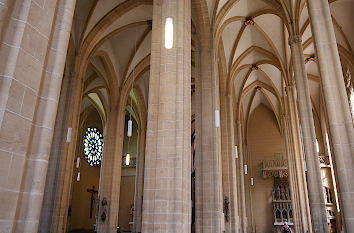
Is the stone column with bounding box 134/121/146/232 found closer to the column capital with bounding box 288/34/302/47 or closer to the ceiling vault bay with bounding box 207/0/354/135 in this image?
the ceiling vault bay with bounding box 207/0/354/135

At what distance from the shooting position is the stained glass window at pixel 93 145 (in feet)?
84.6

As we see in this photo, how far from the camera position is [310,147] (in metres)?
10.9

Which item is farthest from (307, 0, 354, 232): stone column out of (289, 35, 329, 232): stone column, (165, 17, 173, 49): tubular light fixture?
(289, 35, 329, 232): stone column

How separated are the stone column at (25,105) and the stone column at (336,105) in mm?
5950

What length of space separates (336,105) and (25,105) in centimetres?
653

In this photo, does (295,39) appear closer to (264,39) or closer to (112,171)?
(264,39)

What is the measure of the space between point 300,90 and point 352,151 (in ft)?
18.4

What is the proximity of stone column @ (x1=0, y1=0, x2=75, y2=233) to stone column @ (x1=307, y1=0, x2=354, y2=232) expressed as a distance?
234 inches

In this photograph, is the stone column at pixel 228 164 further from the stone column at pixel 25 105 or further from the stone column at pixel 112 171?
the stone column at pixel 25 105

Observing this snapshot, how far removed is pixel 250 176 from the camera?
25578 mm

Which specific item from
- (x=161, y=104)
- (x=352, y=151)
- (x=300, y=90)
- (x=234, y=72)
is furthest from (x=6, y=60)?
(x=234, y=72)

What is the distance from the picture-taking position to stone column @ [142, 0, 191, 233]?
6.07 metres

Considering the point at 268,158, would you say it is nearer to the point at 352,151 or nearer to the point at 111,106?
the point at 111,106

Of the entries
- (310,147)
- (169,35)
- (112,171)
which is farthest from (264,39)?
(169,35)
